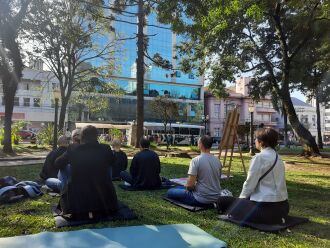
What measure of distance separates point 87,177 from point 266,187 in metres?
2.37

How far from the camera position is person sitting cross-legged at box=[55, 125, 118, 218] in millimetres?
5066

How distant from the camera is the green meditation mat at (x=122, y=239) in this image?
13.8 ft

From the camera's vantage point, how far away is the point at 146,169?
7641 millimetres

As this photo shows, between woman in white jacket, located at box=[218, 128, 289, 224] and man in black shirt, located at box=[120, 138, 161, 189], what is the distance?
8.82 feet

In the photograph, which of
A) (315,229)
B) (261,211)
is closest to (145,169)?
(261,211)

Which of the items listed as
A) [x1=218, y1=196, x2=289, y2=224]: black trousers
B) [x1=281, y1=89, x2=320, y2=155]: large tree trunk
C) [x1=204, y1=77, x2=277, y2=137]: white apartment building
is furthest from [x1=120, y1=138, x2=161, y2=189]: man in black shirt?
[x1=204, y1=77, x2=277, y2=137]: white apartment building

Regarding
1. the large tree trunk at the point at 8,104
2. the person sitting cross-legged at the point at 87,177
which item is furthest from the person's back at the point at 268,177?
the large tree trunk at the point at 8,104

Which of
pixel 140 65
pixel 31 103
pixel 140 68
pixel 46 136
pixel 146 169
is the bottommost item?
pixel 146 169

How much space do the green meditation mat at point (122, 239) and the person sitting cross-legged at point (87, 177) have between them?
51 centimetres

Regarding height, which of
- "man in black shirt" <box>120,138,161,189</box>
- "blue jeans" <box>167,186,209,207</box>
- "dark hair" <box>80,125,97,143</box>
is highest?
"dark hair" <box>80,125,97,143</box>

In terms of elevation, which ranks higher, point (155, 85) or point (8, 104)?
point (155, 85)

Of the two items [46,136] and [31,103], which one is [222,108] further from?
[46,136]

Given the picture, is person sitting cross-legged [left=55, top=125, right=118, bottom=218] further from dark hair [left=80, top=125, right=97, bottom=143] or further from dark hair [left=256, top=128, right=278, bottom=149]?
dark hair [left=256, top=128, right=278, bottom=149]

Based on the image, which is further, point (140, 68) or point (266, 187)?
point (140, 68)
